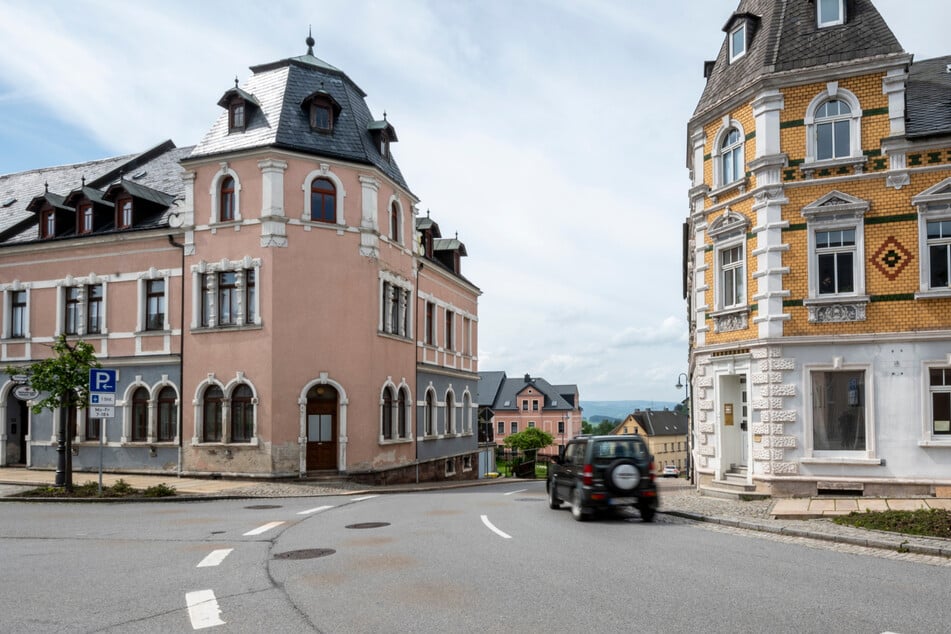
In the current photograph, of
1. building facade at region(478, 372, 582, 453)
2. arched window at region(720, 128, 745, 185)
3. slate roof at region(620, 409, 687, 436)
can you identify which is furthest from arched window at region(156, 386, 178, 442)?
slate roof at region(620, 409, 687, 436)

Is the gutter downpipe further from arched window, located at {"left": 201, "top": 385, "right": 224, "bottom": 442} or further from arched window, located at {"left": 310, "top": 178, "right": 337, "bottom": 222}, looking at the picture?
arched window, located at {"left": 310, "top": 178, "right": 337, "bottom": 222}

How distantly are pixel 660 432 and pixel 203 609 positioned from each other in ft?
414

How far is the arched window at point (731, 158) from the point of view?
20484mm

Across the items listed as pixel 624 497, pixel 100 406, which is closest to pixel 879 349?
pixel 624 497

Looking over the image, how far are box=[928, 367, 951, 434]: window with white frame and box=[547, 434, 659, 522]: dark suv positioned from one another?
6.88 m

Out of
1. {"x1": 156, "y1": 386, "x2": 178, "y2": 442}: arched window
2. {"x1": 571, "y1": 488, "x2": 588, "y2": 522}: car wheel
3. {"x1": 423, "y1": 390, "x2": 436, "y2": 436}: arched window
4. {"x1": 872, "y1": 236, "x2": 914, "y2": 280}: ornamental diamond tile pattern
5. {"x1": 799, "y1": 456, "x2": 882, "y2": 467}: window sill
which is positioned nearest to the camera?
{"x1": 571, "y1": 488, "x2": 588, "y2": 522}: car wheel

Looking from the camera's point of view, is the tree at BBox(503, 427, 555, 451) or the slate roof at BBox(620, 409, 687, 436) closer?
the tree at BBox(503, 427, 555, 451)

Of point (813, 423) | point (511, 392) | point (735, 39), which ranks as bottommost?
point (511, 392)

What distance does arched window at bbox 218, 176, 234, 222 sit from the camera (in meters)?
27.4

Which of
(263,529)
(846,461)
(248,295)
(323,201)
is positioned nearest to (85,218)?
(248,295)

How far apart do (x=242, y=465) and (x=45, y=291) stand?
38.0ft

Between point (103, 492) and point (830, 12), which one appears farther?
point (103, 492)

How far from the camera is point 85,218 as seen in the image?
30.9 meters

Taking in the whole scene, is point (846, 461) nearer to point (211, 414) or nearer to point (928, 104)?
point (928, 104)
